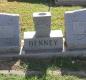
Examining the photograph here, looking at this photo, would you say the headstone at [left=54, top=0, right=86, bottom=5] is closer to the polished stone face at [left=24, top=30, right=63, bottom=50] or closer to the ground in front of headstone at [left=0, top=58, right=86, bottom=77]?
the polished stone face at [left=24, top=30, right=63, bottom=50]

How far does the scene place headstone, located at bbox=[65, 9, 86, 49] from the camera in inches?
355

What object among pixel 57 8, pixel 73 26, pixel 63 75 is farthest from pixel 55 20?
pixel 63 75

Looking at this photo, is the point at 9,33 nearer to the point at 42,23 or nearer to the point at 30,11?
the point at 42,23

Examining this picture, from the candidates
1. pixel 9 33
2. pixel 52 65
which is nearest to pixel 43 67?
pixel 52 65

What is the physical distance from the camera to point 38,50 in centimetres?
909

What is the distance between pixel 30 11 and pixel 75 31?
5120mm

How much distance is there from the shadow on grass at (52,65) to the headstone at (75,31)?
0.42 metres

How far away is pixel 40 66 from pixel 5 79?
1.02 m

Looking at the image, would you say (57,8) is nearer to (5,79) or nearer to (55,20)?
(55,20)

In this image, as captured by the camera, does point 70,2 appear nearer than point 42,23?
No

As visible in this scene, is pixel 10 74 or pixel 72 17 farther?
pixel 72 17

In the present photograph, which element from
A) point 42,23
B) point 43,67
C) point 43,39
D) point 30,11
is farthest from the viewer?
point 30,11

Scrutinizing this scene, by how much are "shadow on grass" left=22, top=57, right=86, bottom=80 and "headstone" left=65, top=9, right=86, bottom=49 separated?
42 cm

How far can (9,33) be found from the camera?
29.7 ft
